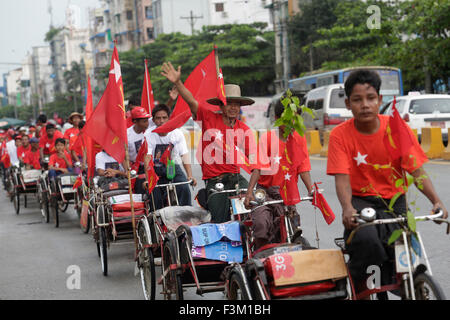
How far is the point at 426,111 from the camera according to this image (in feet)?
55.7

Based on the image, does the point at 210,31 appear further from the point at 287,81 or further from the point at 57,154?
the point at 57,154

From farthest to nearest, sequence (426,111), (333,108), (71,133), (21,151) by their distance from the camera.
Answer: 1. (333,108)
2. (426,111)
3. (21,151)
4. (71,133)

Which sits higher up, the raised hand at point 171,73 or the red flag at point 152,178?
the raised hand at point 171,73

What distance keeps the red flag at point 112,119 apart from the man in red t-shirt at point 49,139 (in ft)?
19.8

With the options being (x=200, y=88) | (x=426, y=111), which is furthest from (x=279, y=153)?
(x=426, y=111)

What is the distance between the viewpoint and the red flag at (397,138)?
3.75 m

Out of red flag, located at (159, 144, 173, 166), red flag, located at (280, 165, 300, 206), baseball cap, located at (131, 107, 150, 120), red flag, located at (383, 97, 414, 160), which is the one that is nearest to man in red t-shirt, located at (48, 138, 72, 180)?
Answer: baseball cap, located at (131, 107, 150, 120)

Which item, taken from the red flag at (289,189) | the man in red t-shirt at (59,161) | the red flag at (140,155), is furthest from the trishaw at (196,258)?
the man in red t-shirt at (59,161)

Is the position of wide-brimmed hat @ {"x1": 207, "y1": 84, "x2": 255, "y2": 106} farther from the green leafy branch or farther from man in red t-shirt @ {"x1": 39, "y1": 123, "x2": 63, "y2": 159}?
man in red t-shirt @ {"x1": 39, "y1": 123, "x2": 63, "y2": 159}

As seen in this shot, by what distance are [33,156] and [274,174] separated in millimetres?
10404

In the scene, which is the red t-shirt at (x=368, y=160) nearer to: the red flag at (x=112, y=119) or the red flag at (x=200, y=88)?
the red flag at (x=200, y=88)

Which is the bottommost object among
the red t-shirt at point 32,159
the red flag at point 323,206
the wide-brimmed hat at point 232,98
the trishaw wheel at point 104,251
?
A: the trishaw wheel at point 104,251

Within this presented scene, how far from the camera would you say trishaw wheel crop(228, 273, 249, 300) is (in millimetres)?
3757

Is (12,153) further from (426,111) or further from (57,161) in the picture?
(426,111)
